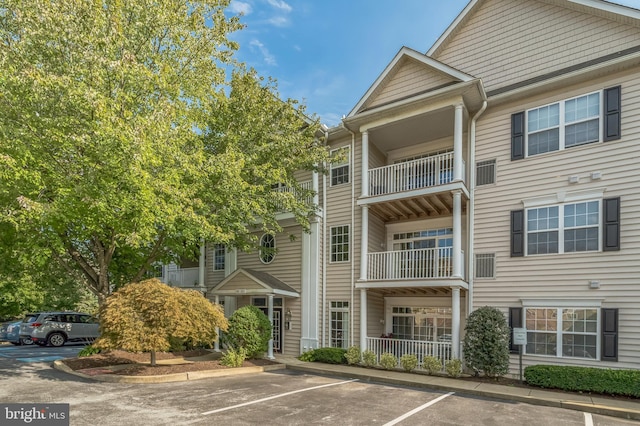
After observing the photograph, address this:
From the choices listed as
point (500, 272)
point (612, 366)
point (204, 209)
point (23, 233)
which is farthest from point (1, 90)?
point (612, 366)

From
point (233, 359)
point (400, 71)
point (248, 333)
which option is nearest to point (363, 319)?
point (248, 333)

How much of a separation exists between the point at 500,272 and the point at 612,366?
343 centimetres

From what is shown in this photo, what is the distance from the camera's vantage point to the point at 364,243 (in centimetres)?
1389

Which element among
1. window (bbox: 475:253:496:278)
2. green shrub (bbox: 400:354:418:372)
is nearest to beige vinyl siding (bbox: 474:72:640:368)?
window (bbox: 475:253:496:278)

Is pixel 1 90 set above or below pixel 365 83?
below

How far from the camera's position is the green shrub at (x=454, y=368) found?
36.4 feet

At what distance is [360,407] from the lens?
26.7ft

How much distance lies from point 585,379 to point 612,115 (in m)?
6.90

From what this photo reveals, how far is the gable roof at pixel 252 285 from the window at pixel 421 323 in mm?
4013

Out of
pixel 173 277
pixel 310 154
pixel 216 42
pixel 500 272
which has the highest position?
pixel 216 42

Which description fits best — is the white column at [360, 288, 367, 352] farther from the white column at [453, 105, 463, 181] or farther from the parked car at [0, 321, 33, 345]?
the parked car at [0, 321, 33, 345]

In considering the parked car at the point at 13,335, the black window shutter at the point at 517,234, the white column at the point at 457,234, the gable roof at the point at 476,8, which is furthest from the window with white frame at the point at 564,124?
the parked car at the point at 13,335

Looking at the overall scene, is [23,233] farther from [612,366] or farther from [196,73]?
[612,366]

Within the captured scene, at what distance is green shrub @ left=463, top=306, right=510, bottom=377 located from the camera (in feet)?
34.7
